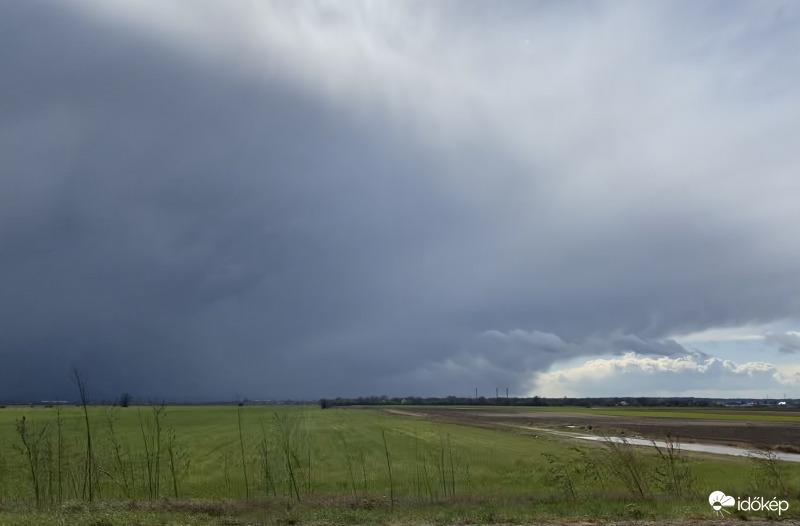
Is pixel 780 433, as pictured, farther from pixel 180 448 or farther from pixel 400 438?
pixel 180 448

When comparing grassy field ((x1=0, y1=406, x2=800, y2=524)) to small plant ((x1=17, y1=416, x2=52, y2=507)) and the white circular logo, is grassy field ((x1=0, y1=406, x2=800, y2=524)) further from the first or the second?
the white circular logo

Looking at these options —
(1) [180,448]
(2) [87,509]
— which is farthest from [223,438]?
(2) [87,509]

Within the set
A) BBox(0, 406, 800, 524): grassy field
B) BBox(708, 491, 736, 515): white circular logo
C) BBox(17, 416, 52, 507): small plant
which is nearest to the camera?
BBox(0, 406, 800, 524): grassy field

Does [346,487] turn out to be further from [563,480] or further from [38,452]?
[38,452]

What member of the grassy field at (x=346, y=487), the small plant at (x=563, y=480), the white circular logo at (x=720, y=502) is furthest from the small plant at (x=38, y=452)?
the white circular logo at (x=720, y=502)

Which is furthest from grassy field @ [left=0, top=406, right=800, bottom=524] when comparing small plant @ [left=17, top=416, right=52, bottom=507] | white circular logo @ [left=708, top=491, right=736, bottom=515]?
white circular logo @ [left=708, top=491, right=736, bottom=515]

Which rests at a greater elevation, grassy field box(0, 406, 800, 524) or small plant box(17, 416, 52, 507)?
small plant box(17, 416, 52, 507)

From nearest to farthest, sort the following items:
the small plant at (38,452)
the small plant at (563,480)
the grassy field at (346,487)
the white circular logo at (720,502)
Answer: the grassy field at (346,487) < the white circular logo at (720,502) < the small plant at (38,452) < the small plant at (563,480)

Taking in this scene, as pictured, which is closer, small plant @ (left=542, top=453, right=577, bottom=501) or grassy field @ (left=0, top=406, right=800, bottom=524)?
grassy field @ (left=0, top=406, right=800, bottom=524)

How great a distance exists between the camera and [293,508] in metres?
17.9

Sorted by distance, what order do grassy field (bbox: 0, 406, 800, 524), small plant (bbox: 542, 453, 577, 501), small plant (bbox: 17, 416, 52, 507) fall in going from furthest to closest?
small plant (bbox: 542, 453, 577, 501) < small plant (bbox: 17, 416, 52, 507) < grassy field (bbox: 0, 406, 800, 524)

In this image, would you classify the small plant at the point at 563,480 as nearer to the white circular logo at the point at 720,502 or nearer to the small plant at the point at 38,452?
the white circular logo at the point at 720,502

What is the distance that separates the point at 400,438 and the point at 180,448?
20.5 meters

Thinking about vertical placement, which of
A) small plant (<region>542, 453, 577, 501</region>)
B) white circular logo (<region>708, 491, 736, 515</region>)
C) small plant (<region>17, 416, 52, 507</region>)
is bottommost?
small plant (<region>542, 453, 577, 501</region>)
